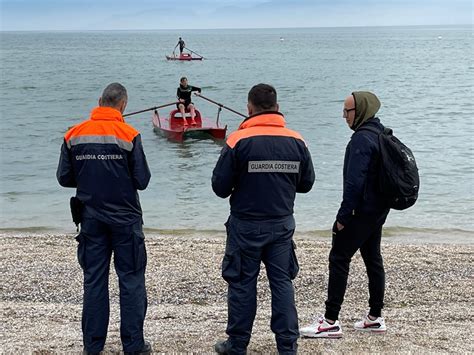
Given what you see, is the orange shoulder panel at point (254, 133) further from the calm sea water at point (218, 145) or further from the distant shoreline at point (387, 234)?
the calm sea water at point (218, 145)

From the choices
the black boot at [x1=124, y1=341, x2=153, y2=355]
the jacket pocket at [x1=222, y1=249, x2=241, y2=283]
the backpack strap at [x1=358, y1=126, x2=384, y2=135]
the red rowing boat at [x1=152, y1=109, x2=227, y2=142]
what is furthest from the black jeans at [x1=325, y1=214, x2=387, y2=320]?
the red rowing boat at [x1=152, y1=109, x2=227, y2=142]

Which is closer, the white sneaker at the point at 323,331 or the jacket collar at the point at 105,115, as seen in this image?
the jacket collar at the point at 105,115

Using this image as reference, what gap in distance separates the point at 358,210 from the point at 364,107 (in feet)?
2.29

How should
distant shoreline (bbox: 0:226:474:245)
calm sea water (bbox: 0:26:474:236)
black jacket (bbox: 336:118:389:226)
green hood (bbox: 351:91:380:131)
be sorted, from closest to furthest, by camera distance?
1. black jacket (bbox: 336:118:389:226)
2. green hood (bbox: 351:91:380:131)
3. distant shoreline (bbox: 0:226:474:245)
4. calm sea water (bbox: 0:26:474:236)

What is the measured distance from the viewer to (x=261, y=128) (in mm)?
4184

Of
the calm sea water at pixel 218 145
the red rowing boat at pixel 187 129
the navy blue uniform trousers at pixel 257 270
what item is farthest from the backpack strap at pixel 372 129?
the red rowing boat at pixel 187 129

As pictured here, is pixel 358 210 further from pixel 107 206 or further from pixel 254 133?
pixel 107 206

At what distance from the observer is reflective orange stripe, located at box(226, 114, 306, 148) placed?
4.16 meters

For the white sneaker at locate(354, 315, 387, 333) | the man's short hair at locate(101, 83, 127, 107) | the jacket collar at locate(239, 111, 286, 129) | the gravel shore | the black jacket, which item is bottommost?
the gravel shore

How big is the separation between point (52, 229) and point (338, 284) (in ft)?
25.2

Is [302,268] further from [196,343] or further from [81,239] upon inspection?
[81,239]

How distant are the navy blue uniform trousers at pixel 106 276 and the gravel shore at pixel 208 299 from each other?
0.93 feet

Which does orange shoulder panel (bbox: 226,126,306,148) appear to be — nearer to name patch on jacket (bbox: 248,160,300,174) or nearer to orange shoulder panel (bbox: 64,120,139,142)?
name patch on jacket (bbox: 248,160,300,174)

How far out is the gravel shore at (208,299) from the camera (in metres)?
4.86
